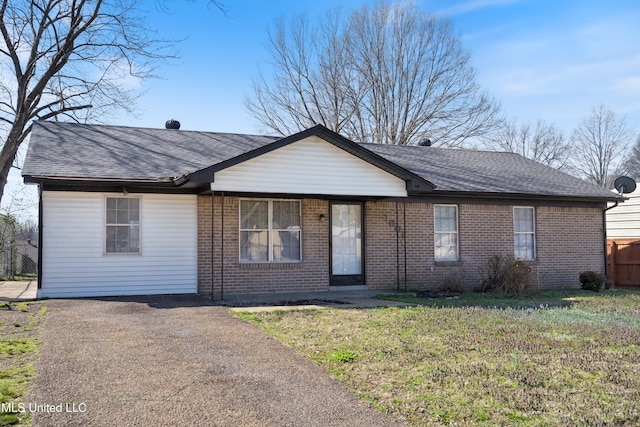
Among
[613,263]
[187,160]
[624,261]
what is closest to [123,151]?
[187,160]

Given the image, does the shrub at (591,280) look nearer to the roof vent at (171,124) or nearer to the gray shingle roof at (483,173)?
the gray shingle roof at (483,173)

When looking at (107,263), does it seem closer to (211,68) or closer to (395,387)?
(211,68)

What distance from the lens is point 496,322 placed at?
928 centimetres

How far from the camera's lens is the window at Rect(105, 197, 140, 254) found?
42.2 ft

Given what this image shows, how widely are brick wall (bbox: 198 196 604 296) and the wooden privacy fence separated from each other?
178 centimetres

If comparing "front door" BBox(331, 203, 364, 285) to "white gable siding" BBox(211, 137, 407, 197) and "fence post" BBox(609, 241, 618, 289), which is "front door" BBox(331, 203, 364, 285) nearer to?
"white gable siding" BBox(211, 137, 407, 197)

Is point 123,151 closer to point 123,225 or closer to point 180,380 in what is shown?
point 123,225

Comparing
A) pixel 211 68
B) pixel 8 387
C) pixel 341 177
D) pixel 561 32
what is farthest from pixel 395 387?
pixel 211 68

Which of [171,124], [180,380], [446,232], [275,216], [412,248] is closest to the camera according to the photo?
[180,380]

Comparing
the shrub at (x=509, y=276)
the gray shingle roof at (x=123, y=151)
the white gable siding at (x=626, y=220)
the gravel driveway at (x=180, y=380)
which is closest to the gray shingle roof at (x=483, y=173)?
the shrub at (x=509, y=276)

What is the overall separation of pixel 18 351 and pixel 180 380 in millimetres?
2429

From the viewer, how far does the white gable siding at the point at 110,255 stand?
486 inches

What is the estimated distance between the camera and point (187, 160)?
1450cm

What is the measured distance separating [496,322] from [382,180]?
526 cm
